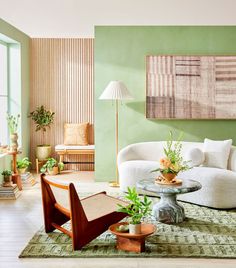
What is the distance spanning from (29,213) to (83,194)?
113 cm

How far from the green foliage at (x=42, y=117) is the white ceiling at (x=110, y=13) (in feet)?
5.44

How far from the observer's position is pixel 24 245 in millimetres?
4051

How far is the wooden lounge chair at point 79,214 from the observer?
3.85m

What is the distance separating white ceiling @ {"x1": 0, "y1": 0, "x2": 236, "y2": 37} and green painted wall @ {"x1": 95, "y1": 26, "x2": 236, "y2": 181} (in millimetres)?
194

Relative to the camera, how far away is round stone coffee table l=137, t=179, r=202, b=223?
15.3 feet

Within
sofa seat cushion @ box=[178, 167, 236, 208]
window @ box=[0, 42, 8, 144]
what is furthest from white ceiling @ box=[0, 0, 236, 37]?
sofa seat cushion @ box=[178, 167, 236, 208]

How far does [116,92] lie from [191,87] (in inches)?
49.4

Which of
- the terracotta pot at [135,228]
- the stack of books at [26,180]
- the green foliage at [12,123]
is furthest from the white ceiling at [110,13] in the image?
the terracotta pot at [135,228]

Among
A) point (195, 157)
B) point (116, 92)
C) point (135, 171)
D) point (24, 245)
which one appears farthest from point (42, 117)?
point (24, 245)

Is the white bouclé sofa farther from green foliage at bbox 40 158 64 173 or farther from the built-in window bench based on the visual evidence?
green foliage at bbox 40 158 64 173

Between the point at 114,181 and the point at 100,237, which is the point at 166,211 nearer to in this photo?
the point at 100,237

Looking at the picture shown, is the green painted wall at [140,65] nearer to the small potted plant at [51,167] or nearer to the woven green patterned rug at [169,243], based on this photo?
the small potted plant at [51,167]

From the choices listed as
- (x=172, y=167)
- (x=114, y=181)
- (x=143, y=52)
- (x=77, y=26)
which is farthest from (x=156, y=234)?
(x=77, y=26)

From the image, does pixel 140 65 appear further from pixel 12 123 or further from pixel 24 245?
pixel 24 245
